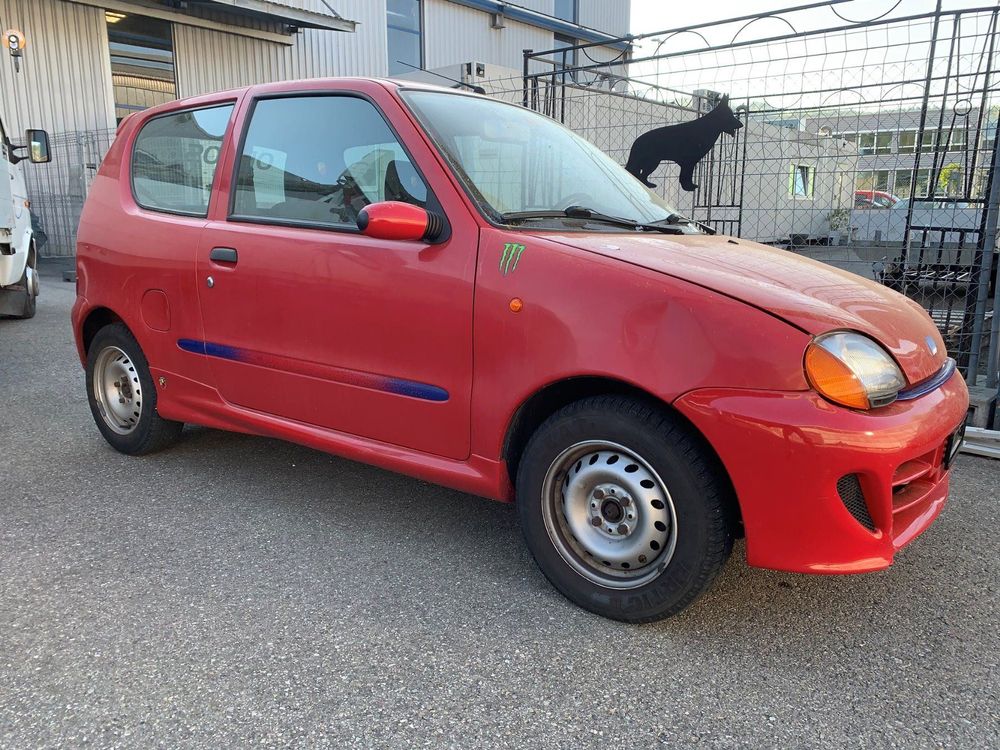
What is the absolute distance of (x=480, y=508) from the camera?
3.31 m

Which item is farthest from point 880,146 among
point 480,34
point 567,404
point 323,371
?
point 480,34

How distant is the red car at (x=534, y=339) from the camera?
2.07 metres

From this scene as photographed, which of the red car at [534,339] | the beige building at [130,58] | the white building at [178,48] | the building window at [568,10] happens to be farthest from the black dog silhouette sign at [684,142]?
the building window at [568,10]

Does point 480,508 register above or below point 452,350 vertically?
below

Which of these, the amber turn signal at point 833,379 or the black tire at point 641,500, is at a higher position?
the amber turn signal at point 833,379

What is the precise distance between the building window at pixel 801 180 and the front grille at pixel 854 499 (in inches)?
234

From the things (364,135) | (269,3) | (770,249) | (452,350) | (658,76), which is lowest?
(452,350)

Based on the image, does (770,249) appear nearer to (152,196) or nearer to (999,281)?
(999,281)

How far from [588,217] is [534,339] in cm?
67

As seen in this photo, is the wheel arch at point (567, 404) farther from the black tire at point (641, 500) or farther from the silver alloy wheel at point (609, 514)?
the silver alloy wheel at point (609, 514)

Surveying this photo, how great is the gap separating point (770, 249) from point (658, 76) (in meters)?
3.85

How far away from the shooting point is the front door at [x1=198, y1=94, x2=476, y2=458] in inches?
102

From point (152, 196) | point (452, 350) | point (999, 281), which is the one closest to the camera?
point (452, 350)

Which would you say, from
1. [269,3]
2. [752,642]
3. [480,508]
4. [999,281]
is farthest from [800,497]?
[269,3]
